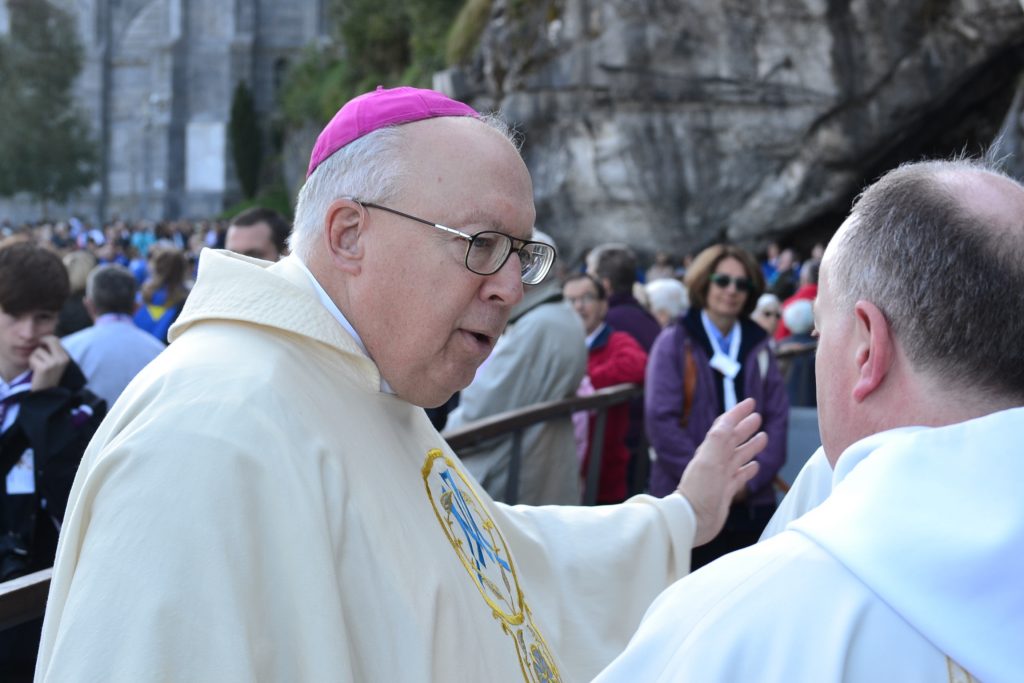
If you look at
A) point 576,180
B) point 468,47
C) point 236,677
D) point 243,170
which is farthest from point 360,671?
point 243,170

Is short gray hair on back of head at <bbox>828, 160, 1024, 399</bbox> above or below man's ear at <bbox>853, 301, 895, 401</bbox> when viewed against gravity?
above

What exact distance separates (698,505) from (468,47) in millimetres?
21331

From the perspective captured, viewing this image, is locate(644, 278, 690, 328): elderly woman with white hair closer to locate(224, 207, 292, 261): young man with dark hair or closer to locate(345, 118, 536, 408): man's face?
locate(224, 207, 292, 261): young man with dark hair

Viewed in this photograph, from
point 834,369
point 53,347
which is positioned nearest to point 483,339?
point 834,369

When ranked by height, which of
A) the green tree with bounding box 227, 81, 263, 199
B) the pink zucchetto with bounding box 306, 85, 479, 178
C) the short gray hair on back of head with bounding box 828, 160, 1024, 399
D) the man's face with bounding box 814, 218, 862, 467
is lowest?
the green tree with bounding box 227, 81, 263, 199

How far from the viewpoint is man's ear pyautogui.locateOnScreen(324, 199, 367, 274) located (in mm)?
2068

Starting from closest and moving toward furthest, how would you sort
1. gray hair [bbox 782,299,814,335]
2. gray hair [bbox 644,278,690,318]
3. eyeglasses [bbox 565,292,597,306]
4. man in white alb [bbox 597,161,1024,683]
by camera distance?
man in white alb [bbox 597,161,1024,683], eyeglasses [bbox 565,292,597,306], gray hair [bbox 644,278,690,318], gray hair [bbox 782,299,814,335]

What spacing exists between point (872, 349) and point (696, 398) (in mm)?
3533

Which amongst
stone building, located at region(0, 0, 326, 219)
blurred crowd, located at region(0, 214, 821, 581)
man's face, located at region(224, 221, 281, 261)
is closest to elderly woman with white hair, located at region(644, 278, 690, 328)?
blurred crowd, located at region(0, 214, 821, 581)

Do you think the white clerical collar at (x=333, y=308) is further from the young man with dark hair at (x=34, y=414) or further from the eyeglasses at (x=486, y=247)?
the young man with dark hair at (x=34, y=414)

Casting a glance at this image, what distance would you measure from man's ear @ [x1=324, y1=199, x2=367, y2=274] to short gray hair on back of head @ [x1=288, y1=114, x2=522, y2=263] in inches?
0.9

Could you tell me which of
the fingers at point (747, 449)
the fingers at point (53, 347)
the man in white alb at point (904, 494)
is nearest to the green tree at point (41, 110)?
the fingers at point (53, 347)

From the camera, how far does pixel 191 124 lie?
51219 millimetres

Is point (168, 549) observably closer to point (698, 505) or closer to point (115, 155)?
point (698, 505)
